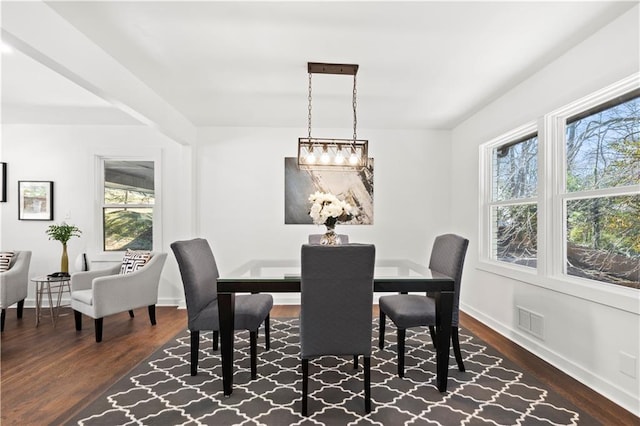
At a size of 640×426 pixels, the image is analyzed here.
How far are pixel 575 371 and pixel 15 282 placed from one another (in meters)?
5.39

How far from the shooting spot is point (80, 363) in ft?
9.27

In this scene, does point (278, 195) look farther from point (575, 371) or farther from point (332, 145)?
point (575, 371)

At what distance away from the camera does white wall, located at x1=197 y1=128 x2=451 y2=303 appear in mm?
4750

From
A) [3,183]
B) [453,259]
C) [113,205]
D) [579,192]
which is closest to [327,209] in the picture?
[453,259]

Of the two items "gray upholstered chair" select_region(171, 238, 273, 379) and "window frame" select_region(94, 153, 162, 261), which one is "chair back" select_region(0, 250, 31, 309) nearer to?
"window frame" select_region(94, 153, 162, 261)

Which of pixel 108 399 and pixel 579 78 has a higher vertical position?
pixel 579 78

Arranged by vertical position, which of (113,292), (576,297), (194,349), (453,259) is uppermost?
(453,259)

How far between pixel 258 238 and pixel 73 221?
7.97ft

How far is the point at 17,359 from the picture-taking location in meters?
2.90

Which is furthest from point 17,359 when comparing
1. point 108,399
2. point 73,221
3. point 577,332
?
point 577,332

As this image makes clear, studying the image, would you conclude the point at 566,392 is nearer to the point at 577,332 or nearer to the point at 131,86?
the point at 577,332

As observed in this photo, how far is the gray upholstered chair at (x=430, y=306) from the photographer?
2520 millimetres

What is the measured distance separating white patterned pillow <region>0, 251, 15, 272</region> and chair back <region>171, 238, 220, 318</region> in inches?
110

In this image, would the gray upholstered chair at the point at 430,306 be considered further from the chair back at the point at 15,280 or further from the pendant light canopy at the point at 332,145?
the chair back at the point at 15,280
